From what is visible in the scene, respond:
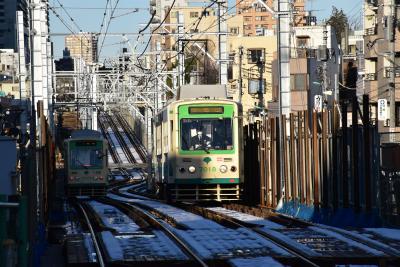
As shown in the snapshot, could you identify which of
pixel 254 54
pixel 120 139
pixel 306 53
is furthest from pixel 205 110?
pixel 120 139

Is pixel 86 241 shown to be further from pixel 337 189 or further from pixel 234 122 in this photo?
pixel 234 122

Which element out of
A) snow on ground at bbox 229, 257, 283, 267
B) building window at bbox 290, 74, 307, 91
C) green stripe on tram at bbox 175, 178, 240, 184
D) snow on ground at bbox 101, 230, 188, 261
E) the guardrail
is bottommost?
snow on ground at bbox 229, 257, 283, 267

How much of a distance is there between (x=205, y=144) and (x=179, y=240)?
14539mm

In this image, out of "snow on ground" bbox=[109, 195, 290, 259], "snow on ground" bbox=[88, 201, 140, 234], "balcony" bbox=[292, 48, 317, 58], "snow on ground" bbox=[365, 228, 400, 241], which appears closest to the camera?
"snow on ground" bbox=[109, 195, 290, 259]

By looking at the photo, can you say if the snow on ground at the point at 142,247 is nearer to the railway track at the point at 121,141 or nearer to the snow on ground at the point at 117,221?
Result: the snow on ground at the point at 117,221

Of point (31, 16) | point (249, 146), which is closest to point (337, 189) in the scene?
point (249, 146)

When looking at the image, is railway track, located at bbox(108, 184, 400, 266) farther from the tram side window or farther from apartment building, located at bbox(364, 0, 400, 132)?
apartment building, located at bbox(364, 0, 400, 132)

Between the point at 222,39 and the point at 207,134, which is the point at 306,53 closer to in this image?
the point at 222,39

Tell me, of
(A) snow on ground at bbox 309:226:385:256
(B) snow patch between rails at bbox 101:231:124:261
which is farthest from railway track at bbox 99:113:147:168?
(B) snow patch between rails at bbox 101:231:124:261

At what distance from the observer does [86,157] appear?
49.7 m

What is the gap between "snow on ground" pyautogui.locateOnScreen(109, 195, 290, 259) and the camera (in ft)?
53.2

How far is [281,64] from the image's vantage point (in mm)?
29359

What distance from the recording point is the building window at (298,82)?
255 feet

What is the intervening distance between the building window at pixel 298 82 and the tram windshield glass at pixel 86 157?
29.9 m
